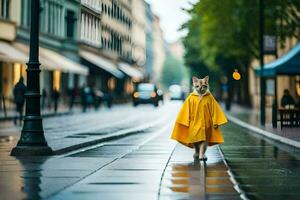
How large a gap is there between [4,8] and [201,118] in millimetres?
35172

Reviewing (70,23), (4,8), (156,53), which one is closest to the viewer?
(4,8)

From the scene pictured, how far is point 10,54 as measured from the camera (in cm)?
4475

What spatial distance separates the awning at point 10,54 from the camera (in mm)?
43031

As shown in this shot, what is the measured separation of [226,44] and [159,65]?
139899mm

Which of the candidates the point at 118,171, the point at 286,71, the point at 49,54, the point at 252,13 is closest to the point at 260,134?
the point at 286,71

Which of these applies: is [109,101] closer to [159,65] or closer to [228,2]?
[228,2]

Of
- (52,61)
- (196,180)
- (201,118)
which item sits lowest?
(196,180)

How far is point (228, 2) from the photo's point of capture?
149 feet

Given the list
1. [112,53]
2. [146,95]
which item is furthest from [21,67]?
[112,53]

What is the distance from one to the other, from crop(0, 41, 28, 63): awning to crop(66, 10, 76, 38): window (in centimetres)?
884

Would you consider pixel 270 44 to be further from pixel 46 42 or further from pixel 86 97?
pixel 46 42

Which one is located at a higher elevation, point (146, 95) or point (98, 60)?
point (98, 60)

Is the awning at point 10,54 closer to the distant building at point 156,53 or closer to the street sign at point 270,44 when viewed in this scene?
the street sign at point 270,44

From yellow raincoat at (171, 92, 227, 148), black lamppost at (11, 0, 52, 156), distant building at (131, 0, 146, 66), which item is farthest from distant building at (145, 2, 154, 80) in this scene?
yellow raincoat at (171, 92, 227, 148)
